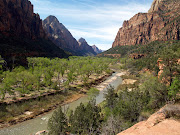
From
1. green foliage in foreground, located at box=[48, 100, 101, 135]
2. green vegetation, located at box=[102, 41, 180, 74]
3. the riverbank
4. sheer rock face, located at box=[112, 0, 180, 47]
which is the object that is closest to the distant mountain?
the riverbank

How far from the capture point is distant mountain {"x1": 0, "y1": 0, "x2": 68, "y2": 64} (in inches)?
2682

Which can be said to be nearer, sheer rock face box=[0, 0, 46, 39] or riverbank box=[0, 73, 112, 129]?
riverbank box=[0, 73, 112, 129]

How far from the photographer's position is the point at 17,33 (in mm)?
98812

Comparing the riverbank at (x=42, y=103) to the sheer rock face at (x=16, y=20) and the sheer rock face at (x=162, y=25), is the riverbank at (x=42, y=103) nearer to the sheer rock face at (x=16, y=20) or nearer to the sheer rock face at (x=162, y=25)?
the sheer rock face at (x=16, y=20)

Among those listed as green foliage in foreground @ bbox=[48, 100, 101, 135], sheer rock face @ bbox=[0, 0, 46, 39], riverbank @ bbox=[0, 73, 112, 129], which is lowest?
riverbank @ bbox=[0, 73, 112, 129]

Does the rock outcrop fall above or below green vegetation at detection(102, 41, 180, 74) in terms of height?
below

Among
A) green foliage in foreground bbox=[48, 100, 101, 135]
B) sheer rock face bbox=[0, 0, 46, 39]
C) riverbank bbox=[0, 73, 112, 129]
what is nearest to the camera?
green foliage in foreground bbox=[48, 100, 101, 135]

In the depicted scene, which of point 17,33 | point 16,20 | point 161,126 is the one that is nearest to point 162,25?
point 17,33

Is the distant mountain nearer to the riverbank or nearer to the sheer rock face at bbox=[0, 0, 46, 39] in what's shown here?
the sheer rock face at bbox=[0, 0, 46, 39]

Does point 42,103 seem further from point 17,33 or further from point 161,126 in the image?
point 17,33

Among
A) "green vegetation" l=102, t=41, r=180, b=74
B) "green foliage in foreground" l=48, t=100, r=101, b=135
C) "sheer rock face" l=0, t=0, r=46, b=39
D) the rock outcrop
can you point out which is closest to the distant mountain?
"sheer rock face" l=0, t=0, r=46, b=39

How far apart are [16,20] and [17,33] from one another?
565 inches

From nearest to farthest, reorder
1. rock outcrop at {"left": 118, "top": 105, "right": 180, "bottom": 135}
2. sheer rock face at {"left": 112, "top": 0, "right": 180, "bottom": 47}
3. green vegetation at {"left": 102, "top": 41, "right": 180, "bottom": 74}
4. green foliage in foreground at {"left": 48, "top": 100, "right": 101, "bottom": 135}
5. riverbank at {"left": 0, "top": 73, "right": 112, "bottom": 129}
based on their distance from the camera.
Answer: rock outcrop at {"left": 118, "top": 105, "right": 180, "bottom": 135} → green foliage in foreground at {"left": 48, "top": 100, "right": 101, "bottom": 135} → green vegetation at {"left": 102, "top": 41, "right": 180, "bottom": 74} → riverbank at {"left": 0, "top": 73, "right": 112, "bottom": 129} → sheer rock face at {"left": 112, "top": 0, "right": 180, "bottom": 47}

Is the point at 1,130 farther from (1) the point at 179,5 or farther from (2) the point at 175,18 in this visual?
(1) the point at 179,5
